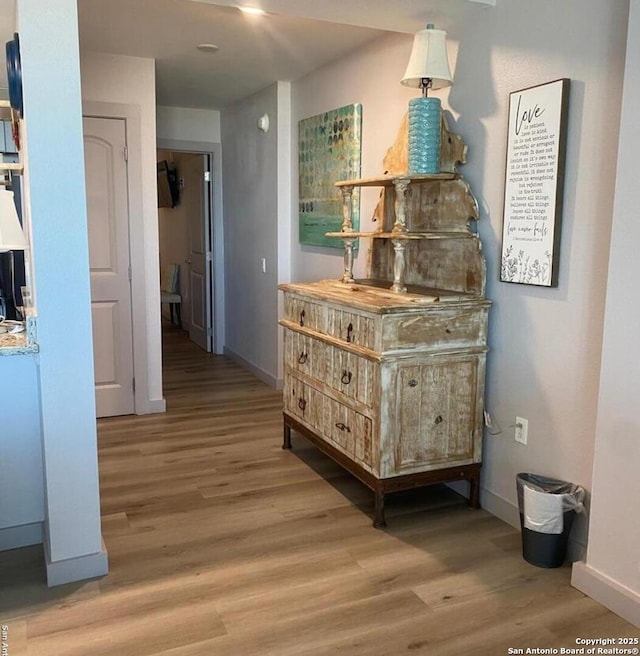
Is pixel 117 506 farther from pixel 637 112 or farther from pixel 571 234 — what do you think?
pixel 637 112

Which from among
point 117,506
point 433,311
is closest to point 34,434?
point 117,506

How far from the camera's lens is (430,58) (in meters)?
2.84

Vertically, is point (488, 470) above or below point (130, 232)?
below

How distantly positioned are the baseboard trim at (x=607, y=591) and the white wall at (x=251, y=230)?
3240 mm

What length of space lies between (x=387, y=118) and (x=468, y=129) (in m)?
0.80

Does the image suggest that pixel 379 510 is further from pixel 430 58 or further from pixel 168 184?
pixel 168 184

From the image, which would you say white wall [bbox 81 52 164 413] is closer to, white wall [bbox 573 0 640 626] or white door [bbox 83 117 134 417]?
white door [bbox 83 117 134 417]

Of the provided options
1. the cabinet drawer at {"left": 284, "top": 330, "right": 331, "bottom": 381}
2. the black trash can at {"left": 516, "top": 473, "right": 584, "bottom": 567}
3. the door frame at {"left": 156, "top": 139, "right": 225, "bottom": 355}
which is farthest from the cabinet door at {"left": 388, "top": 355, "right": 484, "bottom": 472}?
the door frame at {"left": 156, "top": 139, "right": 225, "bottom": 355}

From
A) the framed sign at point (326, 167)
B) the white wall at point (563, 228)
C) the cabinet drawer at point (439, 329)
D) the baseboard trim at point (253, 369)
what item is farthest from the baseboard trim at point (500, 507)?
the baseboard trim at point (253, 369)

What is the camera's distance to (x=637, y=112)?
6.70 feet

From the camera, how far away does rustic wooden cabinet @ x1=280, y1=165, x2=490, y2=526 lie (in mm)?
2791

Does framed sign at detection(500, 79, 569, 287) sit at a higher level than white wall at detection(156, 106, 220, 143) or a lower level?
lower

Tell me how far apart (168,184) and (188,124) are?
1.69 metres

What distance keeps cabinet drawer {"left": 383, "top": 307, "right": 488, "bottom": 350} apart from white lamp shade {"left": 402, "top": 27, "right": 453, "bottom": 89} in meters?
1.05
